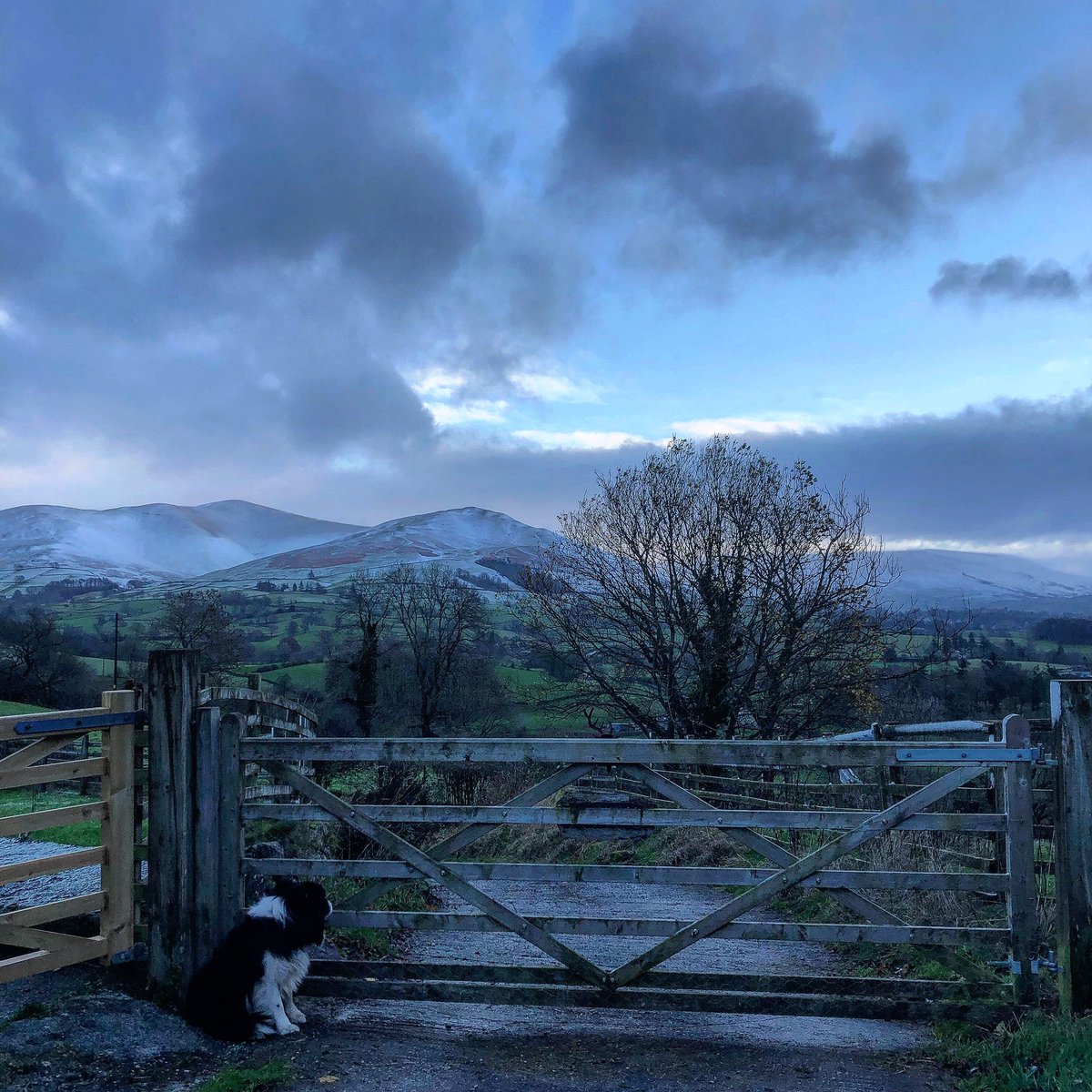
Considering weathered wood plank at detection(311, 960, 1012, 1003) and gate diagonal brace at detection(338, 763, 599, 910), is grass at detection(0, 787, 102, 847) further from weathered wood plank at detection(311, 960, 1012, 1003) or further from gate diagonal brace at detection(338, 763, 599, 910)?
weathered wood plank at detection(311, 960, 1012, 1003)

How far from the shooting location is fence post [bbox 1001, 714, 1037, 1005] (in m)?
5.19

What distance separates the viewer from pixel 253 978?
5188 millimetres

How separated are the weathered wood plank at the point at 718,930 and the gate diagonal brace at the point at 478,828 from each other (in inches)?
4.5

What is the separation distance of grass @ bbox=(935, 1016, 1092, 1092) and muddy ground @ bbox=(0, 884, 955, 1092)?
0.16 metres

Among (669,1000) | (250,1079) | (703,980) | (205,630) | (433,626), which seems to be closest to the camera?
(250,1079)

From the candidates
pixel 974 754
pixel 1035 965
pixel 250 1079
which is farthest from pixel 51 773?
pixel 1035 965

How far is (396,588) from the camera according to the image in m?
51.2

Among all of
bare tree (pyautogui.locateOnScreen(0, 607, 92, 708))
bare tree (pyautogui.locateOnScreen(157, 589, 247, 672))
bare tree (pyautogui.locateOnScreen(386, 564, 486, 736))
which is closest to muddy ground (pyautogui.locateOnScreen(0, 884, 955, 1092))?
bare tree (pyautogui.locateOnScreen(386, 564, 486, 736))

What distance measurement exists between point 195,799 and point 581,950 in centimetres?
425

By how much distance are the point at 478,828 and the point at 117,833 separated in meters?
2.35

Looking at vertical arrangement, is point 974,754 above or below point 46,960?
above

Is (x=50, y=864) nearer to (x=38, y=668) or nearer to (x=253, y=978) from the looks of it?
(x=253, y=978)

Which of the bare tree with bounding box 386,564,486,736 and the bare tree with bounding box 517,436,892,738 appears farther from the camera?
the bare tree with bounding box 386,564,486,736

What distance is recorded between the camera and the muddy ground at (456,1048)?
468 cm
